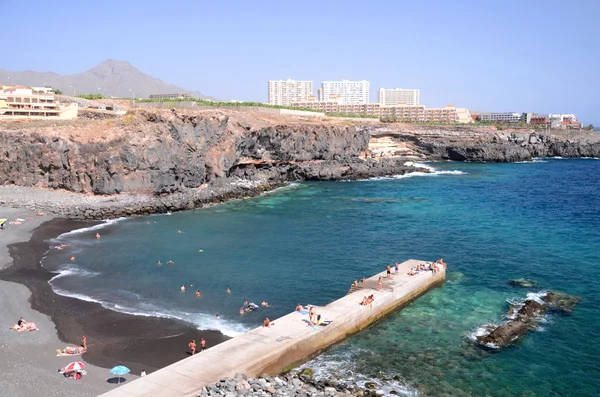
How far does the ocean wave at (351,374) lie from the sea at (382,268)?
0.29ft

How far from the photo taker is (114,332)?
87.3 feet

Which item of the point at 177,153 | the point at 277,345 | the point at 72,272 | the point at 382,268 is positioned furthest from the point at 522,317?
the point at 177,153

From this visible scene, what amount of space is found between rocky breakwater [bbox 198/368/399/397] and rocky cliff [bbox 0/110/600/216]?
3931cm

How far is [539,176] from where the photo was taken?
92.1 metres

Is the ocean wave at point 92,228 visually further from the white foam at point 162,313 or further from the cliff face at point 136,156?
the white foam at point 162,313

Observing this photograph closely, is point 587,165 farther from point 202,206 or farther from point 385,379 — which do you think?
point 385,379

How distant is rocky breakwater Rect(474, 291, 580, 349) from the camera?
1012 inches

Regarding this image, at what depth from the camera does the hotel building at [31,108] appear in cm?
8538

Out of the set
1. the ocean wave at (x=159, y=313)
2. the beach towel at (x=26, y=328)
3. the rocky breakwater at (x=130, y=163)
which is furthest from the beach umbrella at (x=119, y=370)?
the rocky breakwater at (x=130, y=163)

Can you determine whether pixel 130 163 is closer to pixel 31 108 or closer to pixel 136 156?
pixel 136 156

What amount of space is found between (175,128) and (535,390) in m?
55.3

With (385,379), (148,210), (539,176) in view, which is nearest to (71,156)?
(148,210)

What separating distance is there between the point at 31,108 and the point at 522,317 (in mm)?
86909

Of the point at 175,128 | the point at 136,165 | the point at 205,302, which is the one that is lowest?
the point at 205,302
